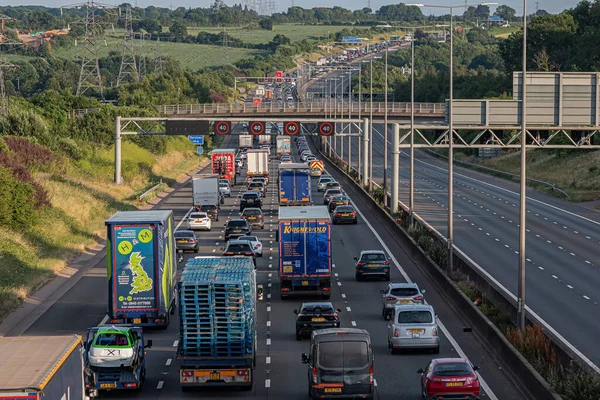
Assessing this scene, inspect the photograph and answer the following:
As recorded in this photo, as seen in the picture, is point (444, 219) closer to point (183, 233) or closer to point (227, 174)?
point (183, 233)

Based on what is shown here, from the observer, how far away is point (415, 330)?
30.4 m

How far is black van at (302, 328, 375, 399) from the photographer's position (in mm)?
24531

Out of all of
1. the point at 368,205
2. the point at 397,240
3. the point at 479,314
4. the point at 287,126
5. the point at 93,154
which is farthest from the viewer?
the point at 93,154

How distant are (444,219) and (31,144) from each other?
32.5m

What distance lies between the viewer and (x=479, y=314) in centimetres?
3347

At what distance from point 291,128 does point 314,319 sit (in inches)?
2286

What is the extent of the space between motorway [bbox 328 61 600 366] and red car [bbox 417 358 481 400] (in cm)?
649

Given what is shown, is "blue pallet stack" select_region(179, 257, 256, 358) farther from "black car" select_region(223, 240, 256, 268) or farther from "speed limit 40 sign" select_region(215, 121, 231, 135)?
"speed limit 40 sign" select_region(215, 121, 231, 135)

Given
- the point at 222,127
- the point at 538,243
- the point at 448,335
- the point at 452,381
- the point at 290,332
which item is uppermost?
the point at 222,127

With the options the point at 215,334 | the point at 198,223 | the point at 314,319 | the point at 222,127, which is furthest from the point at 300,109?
the point at 215,334

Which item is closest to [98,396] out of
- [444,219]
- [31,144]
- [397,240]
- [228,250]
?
[228,250]

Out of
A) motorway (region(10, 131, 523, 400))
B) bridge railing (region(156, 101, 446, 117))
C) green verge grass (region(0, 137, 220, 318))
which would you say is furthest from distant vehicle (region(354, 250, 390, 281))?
bridge railing (region(156, 101, 446, 117))

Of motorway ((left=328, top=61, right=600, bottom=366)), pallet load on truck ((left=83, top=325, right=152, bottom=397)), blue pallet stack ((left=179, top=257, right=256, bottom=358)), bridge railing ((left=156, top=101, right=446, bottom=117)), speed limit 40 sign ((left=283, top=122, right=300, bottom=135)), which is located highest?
bridge railing ((left=156, top=101, right=446, bottom=117))

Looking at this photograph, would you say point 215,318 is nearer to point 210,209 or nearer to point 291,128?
point 210,209
